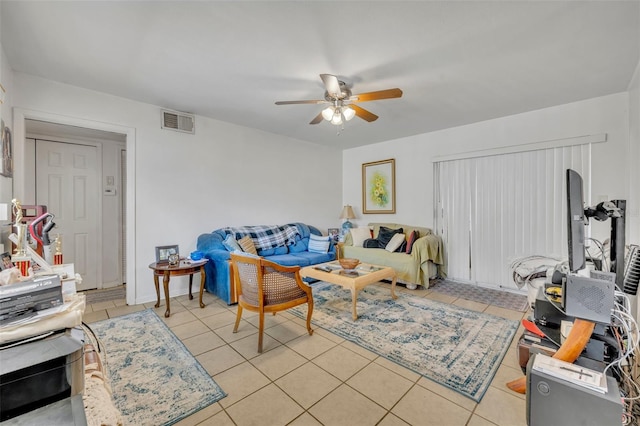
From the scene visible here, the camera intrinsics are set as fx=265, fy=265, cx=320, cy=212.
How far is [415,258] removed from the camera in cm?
393

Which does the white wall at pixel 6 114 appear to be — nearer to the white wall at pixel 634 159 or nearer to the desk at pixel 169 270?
the desk at pixel 169 270

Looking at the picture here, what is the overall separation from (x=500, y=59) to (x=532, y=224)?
2.37 m

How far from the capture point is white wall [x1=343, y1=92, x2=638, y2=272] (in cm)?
307

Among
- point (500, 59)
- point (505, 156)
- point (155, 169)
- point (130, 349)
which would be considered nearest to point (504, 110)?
point (505, 156)

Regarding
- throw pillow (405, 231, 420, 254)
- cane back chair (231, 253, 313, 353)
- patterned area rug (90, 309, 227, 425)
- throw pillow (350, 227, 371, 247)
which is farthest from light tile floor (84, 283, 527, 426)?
throw pillow (350, 227, 371, 247)

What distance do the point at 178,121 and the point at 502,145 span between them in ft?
15.1

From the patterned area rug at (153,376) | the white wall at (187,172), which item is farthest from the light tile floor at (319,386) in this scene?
the white wall at (187,172)

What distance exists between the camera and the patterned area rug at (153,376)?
1.63 m

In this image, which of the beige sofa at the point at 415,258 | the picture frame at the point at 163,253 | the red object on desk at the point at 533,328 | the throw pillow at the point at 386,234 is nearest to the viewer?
the red object on desk at the point at 533,328

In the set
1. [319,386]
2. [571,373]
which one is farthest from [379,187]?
[571,373]

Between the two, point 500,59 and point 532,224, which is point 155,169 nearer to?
point 500,59

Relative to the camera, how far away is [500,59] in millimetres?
2361

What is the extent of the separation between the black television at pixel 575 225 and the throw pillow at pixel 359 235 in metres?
3.52

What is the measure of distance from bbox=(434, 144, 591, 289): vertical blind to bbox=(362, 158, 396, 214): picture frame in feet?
2.74
